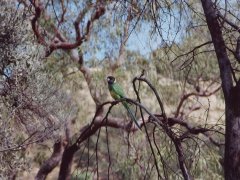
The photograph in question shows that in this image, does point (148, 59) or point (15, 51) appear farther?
point (148, 59)

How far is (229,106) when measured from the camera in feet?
6.66

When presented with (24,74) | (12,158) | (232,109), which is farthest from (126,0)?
(12,158)

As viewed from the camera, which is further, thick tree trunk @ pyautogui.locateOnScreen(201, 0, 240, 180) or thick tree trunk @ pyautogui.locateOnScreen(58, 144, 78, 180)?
thick tree trunk @ pyautogui.locateOnScreen(58, 144, 78, 180)

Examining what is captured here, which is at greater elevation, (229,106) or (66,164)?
(66,164)

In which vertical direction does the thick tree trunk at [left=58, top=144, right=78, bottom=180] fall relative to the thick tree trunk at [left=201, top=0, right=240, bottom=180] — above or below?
above

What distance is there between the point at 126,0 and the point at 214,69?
7.70m

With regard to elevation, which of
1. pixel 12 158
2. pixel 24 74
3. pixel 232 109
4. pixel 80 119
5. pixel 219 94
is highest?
pixel 219 94

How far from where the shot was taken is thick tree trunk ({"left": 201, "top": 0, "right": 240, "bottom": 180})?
1926 mm

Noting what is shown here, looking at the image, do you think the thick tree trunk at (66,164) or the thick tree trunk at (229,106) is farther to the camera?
the thick tree trunk at (66,164)

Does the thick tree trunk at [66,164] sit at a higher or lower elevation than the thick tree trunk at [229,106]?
higher

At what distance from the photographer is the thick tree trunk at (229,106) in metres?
1.93

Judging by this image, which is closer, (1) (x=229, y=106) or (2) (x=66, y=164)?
(1) (x=229, y=106)

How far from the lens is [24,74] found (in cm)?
566

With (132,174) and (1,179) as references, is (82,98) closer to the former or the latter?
(132,174)
